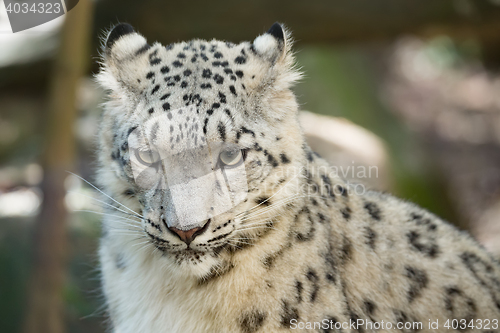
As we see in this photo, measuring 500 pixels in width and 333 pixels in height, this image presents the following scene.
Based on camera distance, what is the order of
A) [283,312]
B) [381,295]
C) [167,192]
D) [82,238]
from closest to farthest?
[167,192]
[283,312]
[381,295]
[82,238]

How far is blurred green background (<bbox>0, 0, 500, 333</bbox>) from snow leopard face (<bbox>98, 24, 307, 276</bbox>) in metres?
0.87

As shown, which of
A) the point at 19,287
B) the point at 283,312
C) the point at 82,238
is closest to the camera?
the point at 283,312

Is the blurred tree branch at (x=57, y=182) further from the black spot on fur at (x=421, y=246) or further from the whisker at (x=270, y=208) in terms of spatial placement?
the black spot on fur at (x=421, y=246)

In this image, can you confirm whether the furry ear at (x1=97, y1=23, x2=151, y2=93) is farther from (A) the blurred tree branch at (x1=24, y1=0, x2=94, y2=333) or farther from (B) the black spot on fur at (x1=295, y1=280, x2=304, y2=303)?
(A) the blurred tree branch at (x1=24, y1=0, x2=94, y2=333)

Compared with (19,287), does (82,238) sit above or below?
above

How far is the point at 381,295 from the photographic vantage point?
161 inches

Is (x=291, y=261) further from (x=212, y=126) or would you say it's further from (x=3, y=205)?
(x=3, y=205)

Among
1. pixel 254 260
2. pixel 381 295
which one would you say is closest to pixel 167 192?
pixel 254 260

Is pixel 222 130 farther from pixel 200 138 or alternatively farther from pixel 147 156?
pixel 147 156

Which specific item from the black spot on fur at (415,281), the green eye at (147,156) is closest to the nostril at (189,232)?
the green eye at (147,156)

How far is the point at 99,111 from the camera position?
7621 millimetres

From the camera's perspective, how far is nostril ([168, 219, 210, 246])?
3.15 metres

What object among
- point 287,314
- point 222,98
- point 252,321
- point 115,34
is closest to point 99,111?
point 115,34

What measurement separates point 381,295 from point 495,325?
1098mm
